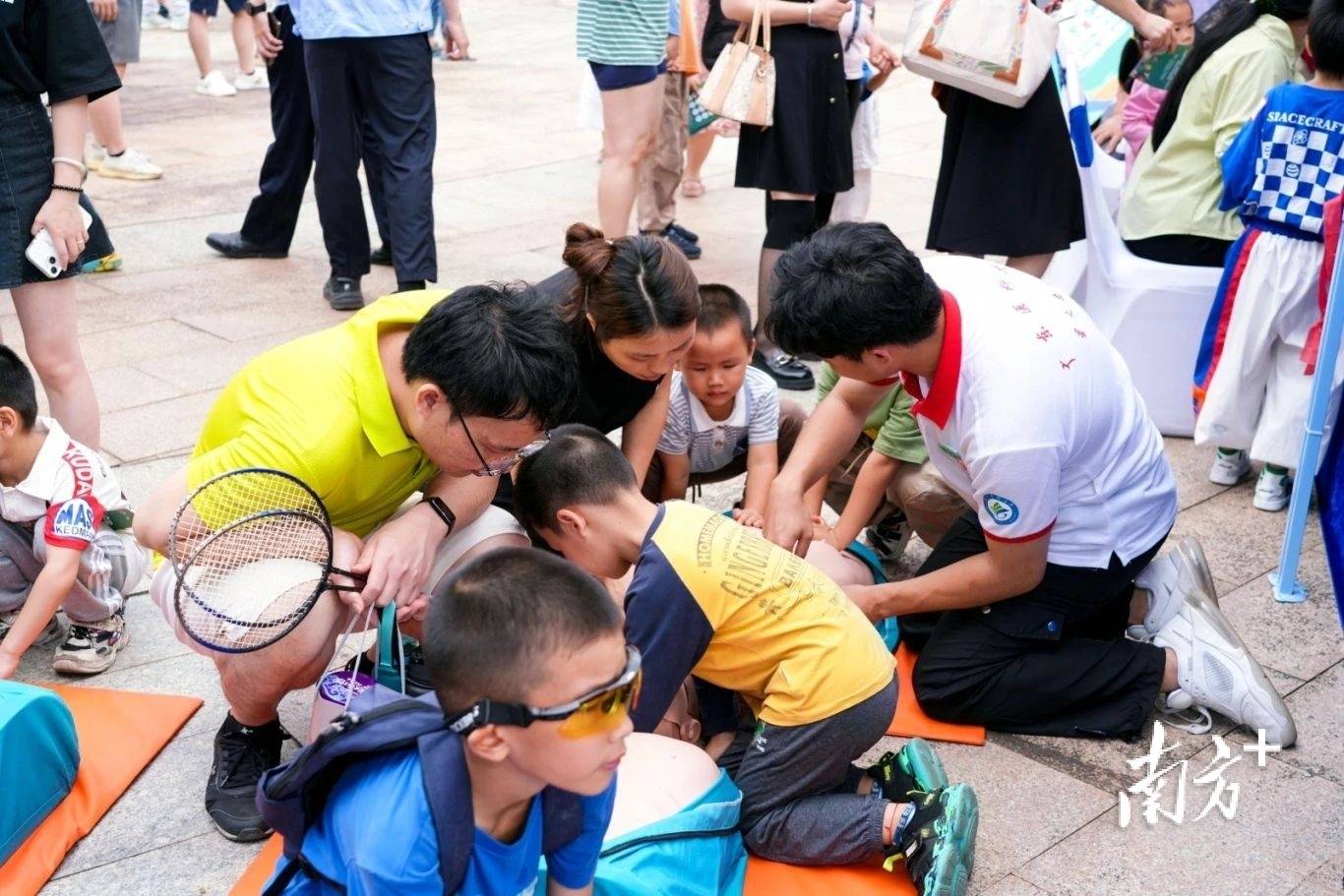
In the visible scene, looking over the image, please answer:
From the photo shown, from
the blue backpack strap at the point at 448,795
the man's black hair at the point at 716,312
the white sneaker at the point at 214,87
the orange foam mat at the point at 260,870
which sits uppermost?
the blue backpack strap at the point at 448,795

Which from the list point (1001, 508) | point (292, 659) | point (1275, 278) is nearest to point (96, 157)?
point (292, 659)

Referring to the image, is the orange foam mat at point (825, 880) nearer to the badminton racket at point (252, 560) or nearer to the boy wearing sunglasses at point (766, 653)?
the boy wearing sunglasses at point (766, 653)

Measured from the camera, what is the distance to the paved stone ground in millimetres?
2557

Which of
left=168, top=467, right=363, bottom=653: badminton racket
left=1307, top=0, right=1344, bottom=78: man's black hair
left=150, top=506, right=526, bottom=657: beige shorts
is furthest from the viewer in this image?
left=1307, top=0, right=1344, bottom=78: man's black hair

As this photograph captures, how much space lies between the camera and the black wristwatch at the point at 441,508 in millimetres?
2658

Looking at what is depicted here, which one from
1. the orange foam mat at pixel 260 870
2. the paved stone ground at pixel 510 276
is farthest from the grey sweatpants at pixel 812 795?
the orange foam mat at pixel 260 870

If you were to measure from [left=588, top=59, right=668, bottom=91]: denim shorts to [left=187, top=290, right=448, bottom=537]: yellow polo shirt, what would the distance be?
2588 millimetres

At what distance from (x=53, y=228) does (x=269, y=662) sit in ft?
4.73

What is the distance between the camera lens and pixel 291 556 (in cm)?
223

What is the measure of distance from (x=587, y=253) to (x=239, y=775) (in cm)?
124

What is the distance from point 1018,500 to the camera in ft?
8.95

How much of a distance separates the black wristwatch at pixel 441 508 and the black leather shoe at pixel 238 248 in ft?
12.6

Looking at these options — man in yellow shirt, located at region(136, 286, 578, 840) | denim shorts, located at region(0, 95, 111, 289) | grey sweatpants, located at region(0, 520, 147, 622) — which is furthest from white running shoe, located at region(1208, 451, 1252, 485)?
denim shorts, located at region(0, 95, 111, 289)

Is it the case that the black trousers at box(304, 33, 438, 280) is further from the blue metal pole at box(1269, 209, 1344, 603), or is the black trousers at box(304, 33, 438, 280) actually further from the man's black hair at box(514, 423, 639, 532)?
the blue metal pole at box(1269, 209, 1344, 603)
